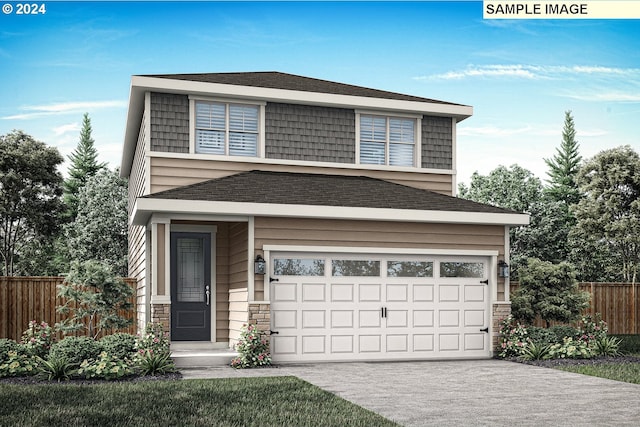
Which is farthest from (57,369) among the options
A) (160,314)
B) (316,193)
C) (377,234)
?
(377,234)

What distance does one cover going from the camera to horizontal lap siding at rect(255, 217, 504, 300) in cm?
1447

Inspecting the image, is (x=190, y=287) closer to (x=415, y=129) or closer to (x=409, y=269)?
(x=409, y=269)

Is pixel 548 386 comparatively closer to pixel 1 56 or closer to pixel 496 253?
pixel 496 253

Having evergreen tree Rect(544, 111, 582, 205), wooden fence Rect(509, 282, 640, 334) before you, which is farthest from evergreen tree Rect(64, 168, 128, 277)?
evergreen tree Rect(544, 111, 582, 205)

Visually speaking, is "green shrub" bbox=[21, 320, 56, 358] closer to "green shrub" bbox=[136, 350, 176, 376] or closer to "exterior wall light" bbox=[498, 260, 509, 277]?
"green shrub" bbox=[136, 350, 176, 376]

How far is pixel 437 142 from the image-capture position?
730 inches

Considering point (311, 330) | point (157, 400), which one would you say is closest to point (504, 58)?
point (311, 330)

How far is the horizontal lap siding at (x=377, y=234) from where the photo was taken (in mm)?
14469

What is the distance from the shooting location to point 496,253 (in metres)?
15.7

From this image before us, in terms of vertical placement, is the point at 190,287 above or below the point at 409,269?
below

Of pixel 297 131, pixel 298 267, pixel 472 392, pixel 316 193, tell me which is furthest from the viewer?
pixel 297 131

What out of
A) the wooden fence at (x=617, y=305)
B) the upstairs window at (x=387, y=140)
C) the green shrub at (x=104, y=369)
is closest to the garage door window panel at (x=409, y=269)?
the upstairs window at (x=387, y=140)

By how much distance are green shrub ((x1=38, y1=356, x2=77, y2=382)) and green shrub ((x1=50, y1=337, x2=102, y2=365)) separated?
0.31 feet

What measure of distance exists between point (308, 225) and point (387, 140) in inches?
173
